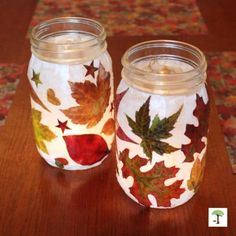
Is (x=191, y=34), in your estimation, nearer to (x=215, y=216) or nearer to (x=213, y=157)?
(x=213, y=157)

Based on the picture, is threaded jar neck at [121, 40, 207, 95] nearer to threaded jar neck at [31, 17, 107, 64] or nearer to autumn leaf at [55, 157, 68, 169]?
threaded jar neck at [31, 17, 107, 64]

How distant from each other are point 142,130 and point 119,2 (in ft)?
3.02

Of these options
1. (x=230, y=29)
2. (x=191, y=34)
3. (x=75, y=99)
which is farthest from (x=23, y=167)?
(x=230, y=29)

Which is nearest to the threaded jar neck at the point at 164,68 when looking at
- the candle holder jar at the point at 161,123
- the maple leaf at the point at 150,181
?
the candle holder jar at the point at 161,123

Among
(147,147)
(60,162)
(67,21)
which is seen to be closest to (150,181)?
(147,147)

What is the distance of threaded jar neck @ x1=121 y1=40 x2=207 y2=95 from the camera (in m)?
0.50

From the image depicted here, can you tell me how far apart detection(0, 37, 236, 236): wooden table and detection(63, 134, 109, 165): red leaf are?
0.08 ft

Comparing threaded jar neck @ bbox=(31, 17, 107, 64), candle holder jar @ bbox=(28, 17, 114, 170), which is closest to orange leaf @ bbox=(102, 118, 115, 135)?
candle holder jar @ bbox=(28, 17, 114, 170)

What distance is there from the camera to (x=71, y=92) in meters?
0.59

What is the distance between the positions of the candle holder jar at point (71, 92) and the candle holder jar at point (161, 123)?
0.20ft

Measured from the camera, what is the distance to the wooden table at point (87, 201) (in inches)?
22.3

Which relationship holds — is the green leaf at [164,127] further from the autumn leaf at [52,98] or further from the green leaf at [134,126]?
the autumn leaf at [52,98]

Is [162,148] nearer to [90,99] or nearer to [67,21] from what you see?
[90,99]

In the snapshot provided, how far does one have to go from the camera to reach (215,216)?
0.58 m
